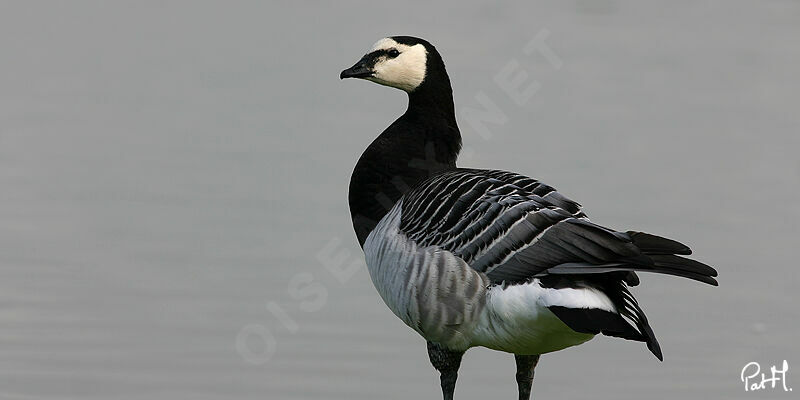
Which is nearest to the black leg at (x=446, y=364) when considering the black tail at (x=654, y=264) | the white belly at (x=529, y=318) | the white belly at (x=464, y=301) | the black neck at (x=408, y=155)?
the white belly at (x=464, y=301)

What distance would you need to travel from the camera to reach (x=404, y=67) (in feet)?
25.7

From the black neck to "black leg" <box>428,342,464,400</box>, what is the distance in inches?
29.2

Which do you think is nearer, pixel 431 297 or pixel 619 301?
pixel 619 301

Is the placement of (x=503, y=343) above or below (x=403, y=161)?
below

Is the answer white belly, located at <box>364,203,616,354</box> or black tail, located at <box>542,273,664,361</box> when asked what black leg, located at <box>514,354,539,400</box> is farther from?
black tail, located at <box>542,273,664,361</box>

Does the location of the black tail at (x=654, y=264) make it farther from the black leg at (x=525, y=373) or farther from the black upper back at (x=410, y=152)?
the black upper back at (x=410, y=152)

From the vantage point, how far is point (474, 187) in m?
7.02

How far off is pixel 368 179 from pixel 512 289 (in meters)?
1.36

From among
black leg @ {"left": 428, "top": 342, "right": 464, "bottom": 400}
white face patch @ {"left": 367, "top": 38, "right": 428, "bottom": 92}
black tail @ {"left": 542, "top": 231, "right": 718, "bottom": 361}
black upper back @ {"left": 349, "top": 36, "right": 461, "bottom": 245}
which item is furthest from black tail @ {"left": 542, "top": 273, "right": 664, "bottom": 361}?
white face patch @ {"left": 367, "top": 38, "right": 428, "bottom": 92}

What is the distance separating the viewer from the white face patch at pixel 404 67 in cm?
784

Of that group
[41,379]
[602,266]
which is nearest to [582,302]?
[602,266]

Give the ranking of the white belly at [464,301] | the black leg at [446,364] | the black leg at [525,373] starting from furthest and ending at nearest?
1. the black leg at [525,373]
2. the black leg at [446,364]
3. the white belly at [464,301]

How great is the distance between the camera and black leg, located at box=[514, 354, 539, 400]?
23.8 ft

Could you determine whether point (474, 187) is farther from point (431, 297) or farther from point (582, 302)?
point (582, 302)
